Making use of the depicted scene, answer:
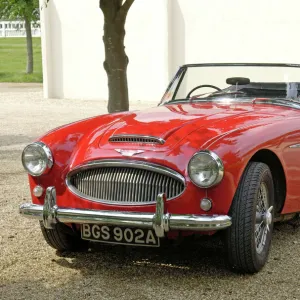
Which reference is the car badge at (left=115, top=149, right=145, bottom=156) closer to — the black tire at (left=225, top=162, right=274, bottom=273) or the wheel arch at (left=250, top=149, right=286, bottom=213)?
the black tire at (left=225, top=162, right=274, bottom=273)

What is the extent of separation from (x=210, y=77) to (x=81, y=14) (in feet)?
46.2

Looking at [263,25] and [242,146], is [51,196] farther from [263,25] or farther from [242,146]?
[263,25]

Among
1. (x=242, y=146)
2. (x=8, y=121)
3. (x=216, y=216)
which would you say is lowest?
(x=8, y=121)

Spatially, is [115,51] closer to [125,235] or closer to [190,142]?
[190,142]

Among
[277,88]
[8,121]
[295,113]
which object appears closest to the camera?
[295,113]

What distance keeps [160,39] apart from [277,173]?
13443 mm

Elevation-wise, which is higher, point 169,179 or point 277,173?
point 169,179

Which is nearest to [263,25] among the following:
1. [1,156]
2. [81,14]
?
[81,14]

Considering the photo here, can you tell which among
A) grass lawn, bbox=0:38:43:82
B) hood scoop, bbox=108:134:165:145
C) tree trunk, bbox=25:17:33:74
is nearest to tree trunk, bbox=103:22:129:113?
hood scoop, bbox=108:134:165:145

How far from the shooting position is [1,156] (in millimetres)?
10312

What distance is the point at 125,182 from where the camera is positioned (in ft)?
15.3

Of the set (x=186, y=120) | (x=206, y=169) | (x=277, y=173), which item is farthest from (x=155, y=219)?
(x=277, y=173)

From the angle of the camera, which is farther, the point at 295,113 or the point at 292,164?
the point at 295,113

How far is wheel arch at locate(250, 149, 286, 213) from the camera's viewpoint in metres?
5.11
